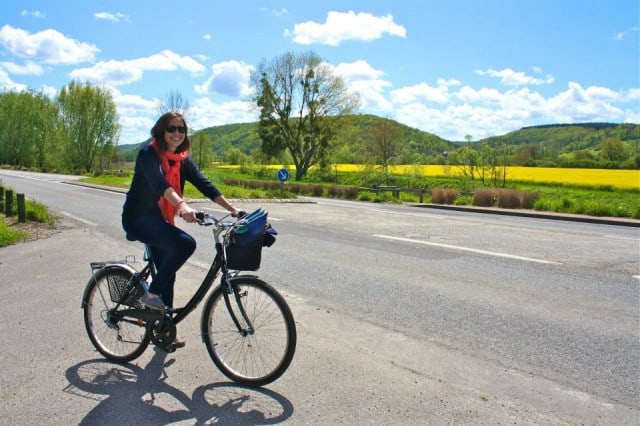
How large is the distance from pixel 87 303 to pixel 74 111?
72878 millimetres

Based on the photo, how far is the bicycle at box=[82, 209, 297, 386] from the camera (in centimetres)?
364

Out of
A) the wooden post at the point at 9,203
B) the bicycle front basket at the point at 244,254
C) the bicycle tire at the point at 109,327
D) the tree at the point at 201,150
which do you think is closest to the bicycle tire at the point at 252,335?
the bicycle front basket at the point at 244,254

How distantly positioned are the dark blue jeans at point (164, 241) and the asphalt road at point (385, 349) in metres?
0.71

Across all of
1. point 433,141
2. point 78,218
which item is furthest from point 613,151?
point 433,141

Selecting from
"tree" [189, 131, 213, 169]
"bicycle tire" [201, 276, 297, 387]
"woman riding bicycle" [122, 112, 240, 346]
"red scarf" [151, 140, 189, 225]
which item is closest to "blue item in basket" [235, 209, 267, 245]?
"bicycle tire" [201, 276, 297, 387]

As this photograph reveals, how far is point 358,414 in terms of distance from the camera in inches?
132

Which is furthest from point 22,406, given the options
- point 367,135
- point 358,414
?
point 367,135

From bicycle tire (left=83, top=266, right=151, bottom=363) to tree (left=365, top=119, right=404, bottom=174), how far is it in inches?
2142

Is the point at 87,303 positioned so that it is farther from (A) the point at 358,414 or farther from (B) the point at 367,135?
(B) the point at 367,135

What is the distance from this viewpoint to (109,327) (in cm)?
432

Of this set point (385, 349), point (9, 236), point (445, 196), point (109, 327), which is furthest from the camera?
point (445, 196)

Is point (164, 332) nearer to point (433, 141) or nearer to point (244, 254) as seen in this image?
point (244, 254)

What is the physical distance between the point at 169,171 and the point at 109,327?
142 cm

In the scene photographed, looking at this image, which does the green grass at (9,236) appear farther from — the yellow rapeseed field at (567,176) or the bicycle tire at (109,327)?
the yellow rapeseed field at (567,176)
